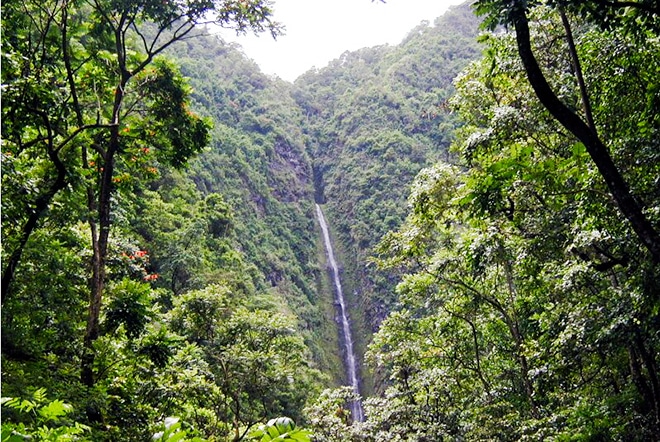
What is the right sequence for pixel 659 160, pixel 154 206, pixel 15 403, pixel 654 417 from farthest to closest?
1. pixel 154 206
2. pixel 654 417
3. pixel 659 160
4. pixel 15 403

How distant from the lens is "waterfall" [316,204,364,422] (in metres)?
26.2

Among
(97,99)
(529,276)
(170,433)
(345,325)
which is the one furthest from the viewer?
(345,325)

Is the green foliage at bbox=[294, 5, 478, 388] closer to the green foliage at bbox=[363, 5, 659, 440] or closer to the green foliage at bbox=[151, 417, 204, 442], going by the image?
the green foliage at bbox=[363, 5, 659, 440]

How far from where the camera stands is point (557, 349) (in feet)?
17.4

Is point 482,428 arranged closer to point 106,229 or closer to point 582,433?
point 582,433

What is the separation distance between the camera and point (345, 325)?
32906 millimetres

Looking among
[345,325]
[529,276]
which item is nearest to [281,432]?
[529,276]

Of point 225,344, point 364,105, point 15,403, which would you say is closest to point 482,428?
point 225,344

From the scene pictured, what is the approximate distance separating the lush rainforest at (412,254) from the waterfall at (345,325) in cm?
1066

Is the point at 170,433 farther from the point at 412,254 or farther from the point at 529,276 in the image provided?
the point at 412,254

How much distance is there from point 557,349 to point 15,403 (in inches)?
209

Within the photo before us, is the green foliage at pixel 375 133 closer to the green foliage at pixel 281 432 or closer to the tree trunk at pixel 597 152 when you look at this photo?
the tree trunk at pixel 597 152

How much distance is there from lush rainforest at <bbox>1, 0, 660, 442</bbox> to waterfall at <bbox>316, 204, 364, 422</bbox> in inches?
420

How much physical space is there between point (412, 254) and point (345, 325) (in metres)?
25.3
